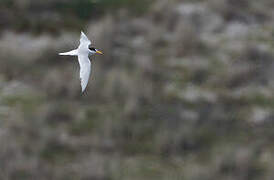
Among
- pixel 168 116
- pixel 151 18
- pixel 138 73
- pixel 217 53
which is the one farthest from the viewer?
pixel 151 18

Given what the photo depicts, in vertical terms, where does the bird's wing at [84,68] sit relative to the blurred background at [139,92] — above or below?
above

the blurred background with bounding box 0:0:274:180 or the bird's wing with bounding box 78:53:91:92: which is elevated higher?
the bird's wing with bounding box 78:53:91:92

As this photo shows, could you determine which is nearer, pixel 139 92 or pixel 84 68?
pixel 84 68

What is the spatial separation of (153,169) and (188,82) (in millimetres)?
3220

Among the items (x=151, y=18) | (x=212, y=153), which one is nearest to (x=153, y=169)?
(x=212, y=153)

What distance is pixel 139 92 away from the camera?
15.1 meters

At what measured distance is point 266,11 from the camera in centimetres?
1906

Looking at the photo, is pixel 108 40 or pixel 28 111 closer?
pixel 28 111

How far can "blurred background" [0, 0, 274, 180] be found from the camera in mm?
13281

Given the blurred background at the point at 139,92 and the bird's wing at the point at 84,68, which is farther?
the blurred background at the point at 139,92

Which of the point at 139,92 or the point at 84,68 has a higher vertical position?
the point at 84,68

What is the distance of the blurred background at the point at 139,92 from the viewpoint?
13.3m

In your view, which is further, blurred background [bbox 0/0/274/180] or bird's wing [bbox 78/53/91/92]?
blurred background [bbox 0/0/274/180]

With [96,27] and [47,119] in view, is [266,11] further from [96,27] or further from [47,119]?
[47,119]
